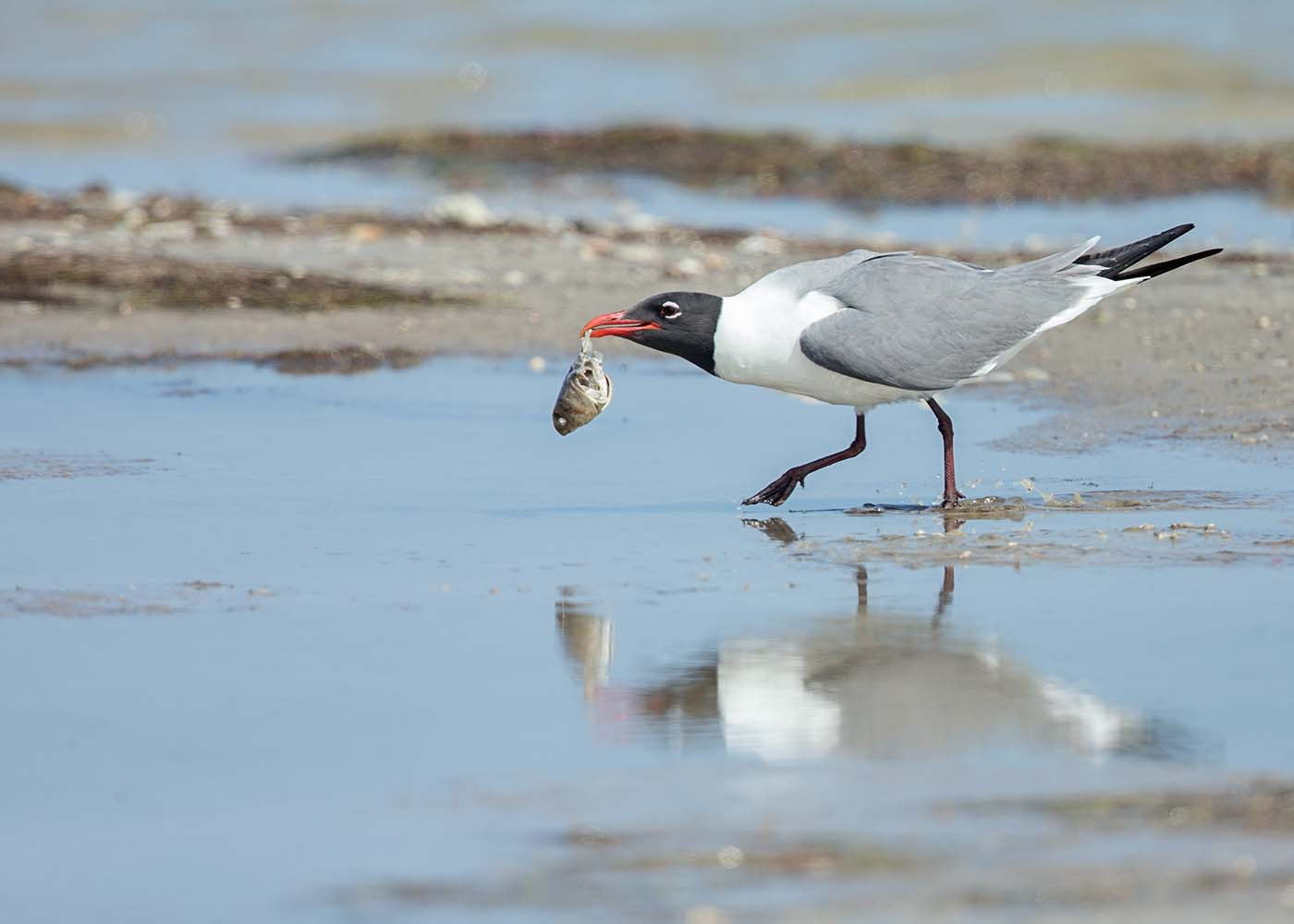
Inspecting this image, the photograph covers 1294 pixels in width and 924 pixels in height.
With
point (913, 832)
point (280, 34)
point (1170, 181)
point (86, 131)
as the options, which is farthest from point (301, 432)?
point (280, 34)

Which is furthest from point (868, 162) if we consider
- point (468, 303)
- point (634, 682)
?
point (634, 682)

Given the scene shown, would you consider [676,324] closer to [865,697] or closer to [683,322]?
[683,322]

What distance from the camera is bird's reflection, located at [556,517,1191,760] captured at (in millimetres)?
4434

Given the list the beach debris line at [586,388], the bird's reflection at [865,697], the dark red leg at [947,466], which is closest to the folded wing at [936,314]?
the dark red leg at [947,466]

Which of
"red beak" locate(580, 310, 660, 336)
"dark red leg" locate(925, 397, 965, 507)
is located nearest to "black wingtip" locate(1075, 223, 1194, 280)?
"dark red leg" locate(925, 397, 965, 507)

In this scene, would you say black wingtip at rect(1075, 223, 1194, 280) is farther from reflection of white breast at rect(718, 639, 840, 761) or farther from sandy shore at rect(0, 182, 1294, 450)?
reflection of white breast at rect(718, 639, 840, 761)

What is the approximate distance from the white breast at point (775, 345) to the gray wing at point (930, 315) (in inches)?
2.2

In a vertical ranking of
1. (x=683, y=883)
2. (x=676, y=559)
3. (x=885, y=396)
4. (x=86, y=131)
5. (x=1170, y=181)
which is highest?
(x=86, y=131)

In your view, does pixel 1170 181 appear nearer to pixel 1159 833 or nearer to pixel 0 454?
pixel 0 454

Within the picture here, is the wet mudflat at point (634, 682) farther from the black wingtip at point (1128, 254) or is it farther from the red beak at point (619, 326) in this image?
the black wingtip at point (1128, 254)

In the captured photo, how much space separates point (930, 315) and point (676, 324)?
0.88 m

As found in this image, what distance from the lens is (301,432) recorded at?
27.5ft

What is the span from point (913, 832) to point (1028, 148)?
1426 cm

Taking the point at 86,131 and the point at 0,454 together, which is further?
the point at 86,131
